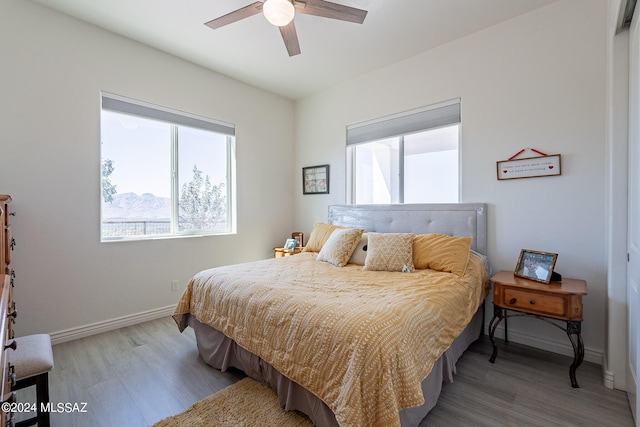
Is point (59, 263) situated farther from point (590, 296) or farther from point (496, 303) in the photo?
point (590, 296)

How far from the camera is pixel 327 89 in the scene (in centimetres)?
412

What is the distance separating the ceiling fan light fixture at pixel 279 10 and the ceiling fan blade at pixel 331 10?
0.13 metres

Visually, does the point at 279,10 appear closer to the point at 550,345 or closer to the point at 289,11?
the point at 289,11

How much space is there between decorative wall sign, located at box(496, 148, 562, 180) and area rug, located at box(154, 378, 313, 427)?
256 cm

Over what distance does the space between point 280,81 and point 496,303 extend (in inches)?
140

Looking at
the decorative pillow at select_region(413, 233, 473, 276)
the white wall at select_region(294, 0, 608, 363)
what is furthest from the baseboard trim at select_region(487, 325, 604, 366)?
the decorative pillow at select_region(413, 233, 473, 276)

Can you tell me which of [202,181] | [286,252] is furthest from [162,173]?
[286,252]

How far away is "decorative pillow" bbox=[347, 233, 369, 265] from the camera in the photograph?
280 centimetres

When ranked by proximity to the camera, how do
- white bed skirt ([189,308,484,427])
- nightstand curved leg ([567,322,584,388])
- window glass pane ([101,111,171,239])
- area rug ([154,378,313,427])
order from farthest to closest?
window glass pane ([101,111,171,239])
nightstand curved leg ([567,322,584,388])
area rug ([154,378,313,427])
white bed skirt ([189,308,484,427])

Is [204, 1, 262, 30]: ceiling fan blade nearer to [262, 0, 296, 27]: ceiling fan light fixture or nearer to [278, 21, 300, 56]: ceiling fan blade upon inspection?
[262, 0, 296, 27]: ceiling fan light fixture

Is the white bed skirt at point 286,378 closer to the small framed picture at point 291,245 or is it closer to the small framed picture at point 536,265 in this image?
the small framed picture at point 536,265

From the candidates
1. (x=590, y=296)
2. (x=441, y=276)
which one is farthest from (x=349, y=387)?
(x=590, y=296)

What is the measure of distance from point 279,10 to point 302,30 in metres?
0.91

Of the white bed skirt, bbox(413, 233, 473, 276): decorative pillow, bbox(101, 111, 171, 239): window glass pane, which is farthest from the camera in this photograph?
bbox(101, 111, 171, 239): window glass pane
